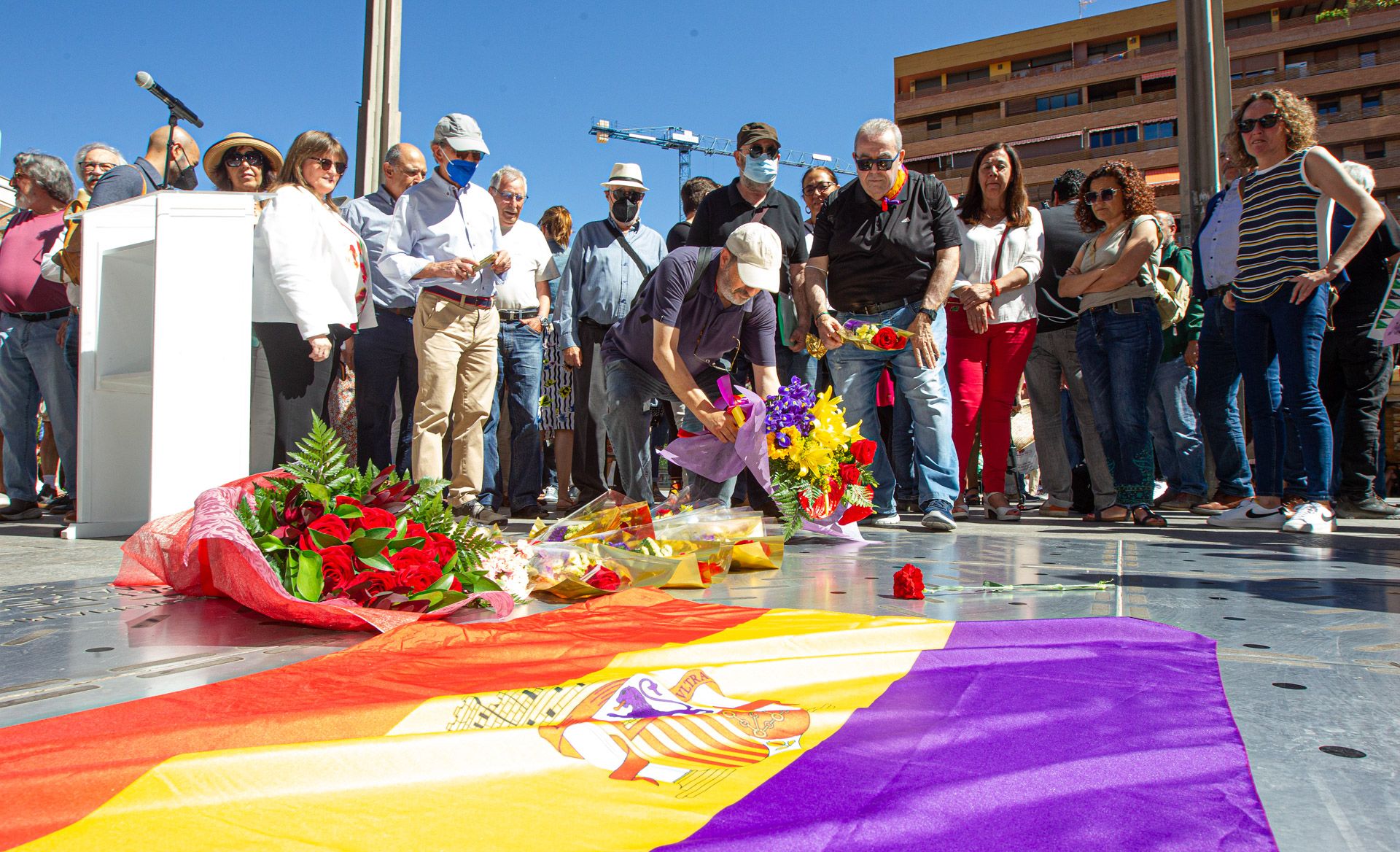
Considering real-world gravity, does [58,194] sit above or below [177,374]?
above

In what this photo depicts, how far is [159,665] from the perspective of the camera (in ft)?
6.18

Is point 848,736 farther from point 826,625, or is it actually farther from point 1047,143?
point 1047,143

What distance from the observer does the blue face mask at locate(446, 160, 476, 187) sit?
4.88 metres

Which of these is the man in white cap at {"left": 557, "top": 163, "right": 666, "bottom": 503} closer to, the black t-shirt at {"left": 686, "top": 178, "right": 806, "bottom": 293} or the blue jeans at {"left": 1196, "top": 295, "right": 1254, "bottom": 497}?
the black t-shirt at {"left": 686, "top": 178, "right": 806, "bottom": 293}

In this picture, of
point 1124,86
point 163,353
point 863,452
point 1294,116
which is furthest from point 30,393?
point 1124,86

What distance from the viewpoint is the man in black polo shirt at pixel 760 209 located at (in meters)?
5.16

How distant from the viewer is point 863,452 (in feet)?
13.0

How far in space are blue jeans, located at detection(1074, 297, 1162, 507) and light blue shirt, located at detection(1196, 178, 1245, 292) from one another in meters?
0.44

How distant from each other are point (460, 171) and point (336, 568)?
3051 millimetres

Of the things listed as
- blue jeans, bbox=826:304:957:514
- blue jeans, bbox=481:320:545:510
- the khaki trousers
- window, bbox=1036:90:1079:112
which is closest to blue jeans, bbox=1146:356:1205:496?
blue jeans, bbox=826:304:957:514

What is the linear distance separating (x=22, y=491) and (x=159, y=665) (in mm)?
4672

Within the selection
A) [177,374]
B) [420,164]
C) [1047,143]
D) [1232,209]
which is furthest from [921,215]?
[1047,143]

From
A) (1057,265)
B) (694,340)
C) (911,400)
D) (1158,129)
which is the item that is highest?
(1158,129)

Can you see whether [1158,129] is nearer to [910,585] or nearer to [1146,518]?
[1146,518]
